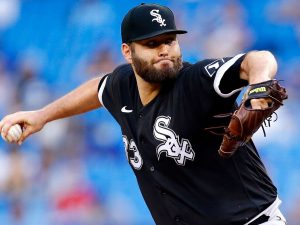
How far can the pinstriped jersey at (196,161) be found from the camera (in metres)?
3.36

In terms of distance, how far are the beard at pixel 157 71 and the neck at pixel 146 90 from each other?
0.08m

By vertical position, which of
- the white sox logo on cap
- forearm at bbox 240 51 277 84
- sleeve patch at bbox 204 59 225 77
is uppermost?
the white sox logo on cap

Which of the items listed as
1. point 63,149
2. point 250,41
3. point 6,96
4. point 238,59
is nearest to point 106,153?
point 63,149

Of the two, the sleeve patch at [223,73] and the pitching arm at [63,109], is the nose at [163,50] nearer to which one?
the sleeve patch at [223,73]

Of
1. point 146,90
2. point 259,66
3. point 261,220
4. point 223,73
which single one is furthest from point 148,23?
point 261,220

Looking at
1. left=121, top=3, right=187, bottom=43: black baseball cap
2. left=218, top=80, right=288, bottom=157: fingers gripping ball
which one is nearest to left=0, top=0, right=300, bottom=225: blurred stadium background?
left=121, top=3, right=187, bottom=43: black baseball cap

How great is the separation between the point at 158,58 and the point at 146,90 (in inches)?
9.6

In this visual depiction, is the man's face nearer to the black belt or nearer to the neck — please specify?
the neck

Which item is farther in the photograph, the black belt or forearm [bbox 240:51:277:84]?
the black belt

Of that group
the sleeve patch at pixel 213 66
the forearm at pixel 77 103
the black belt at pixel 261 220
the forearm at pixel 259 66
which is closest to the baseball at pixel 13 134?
the forearm at pixel 77 103

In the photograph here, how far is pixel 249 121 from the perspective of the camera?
2.70 meters

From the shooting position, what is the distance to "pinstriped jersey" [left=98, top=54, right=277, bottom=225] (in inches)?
132

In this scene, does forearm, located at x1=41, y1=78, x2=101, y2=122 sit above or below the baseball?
above

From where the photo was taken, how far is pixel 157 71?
11.4 ft
